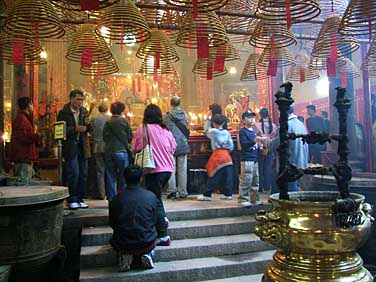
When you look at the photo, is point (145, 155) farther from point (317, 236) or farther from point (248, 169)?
point (317, 236)

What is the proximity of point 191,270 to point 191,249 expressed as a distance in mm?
336

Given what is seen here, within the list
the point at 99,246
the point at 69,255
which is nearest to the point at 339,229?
the point at 99,246

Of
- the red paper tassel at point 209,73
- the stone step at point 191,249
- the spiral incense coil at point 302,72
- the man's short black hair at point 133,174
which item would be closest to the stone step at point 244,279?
the stone step at point 191,249

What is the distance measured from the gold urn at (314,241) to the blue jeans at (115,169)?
13.3ft

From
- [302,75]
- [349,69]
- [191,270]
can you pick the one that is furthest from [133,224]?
[349,69]

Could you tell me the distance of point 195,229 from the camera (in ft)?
14.2

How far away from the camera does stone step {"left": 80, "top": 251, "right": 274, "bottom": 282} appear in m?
3.47

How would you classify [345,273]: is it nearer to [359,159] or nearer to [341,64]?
[341,64]

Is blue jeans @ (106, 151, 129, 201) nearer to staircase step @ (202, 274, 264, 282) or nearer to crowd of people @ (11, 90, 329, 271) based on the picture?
crowd of people @ (11, 90, 329, 271)

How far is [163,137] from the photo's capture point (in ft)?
14.3

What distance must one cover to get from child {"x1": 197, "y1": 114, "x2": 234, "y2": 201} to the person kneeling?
6.95ft

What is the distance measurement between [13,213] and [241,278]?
7.50 ft

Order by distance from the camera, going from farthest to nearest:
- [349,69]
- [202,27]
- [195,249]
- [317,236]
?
[349,69] < [195,249] < [202,27] < [317,236]

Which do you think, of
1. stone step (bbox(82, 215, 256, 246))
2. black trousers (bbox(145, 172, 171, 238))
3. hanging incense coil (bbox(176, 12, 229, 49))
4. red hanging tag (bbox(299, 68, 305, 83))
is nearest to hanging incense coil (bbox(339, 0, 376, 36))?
hanging incense coil (bbox(176, 12, 229, 49))
